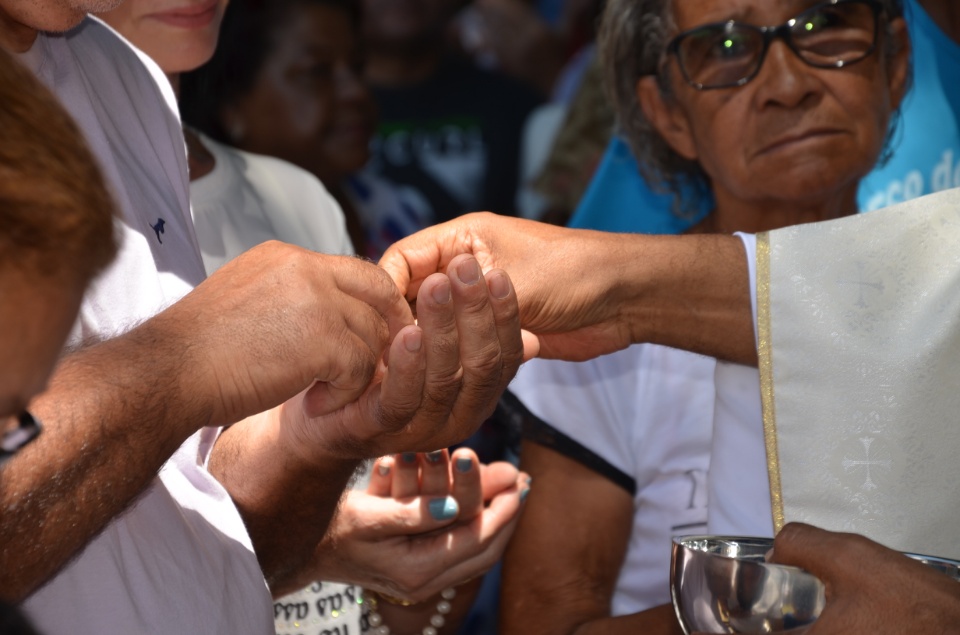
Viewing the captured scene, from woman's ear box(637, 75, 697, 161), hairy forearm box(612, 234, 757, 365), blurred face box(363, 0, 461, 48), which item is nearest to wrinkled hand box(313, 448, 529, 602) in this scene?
hairy forearm box(612, 234, 757, 365)

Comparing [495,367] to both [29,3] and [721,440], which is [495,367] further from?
[29,3]

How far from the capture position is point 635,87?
2705 mm

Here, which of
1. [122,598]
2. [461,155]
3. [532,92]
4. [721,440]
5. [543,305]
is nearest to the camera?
[122,598]

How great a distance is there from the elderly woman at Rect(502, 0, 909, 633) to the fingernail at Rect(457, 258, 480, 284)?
1.88ft

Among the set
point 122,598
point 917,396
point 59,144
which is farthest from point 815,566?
point 59,144

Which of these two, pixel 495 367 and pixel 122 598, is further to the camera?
pixel 495 367

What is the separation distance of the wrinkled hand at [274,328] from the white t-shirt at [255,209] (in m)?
0.84

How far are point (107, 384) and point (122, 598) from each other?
0.28 m

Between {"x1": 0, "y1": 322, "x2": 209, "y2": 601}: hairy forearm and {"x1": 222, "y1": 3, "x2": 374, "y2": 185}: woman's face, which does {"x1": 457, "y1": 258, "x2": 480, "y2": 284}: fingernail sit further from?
{"x1": 222, "y1": 3, "x2": 374, "y2": 185}: woman's face

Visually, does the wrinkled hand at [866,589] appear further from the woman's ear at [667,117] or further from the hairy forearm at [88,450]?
the woman's ear at [667,117]

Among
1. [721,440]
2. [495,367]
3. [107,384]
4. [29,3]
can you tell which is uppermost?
[29,3]

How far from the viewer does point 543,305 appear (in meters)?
1.91

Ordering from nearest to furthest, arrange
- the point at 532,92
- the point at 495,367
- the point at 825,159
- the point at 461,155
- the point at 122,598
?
the point at 122,598 < the point at 495,367 < the point at 825,159 < the point at 461,155 < the point at 532,92

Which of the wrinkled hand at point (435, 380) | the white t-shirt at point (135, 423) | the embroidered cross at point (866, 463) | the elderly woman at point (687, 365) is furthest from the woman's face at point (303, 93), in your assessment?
the embroidered cross at point (866, 463)
